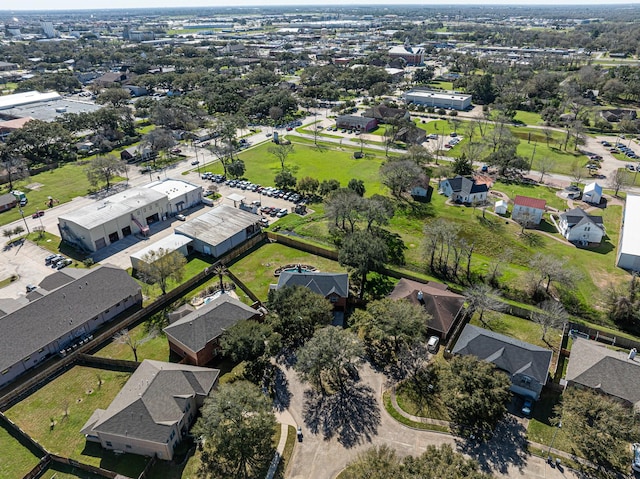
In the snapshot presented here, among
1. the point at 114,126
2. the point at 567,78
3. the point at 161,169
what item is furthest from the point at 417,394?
the point at 567,78

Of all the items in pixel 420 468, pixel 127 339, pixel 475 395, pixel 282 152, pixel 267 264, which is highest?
pixel 420 468

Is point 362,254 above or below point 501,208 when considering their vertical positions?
above

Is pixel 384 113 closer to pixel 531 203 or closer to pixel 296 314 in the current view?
pixel 531 203

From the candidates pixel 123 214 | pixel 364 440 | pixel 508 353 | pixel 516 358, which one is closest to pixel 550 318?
pixel 516 358

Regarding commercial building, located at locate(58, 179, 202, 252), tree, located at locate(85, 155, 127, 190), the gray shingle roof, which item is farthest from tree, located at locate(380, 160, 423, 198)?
tree, located at locate(85, 155, 127, 190)

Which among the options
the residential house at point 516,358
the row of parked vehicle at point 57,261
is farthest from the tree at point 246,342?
the row of parked vehicle at point 57,261

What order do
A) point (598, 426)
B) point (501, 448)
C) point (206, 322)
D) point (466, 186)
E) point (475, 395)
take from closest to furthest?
point (598, 426) → point (501, 448) → point (475, 395) → point (206, 322) → point (466, 186)

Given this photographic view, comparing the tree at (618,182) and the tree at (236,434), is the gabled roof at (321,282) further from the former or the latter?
the tree at (618,182)
